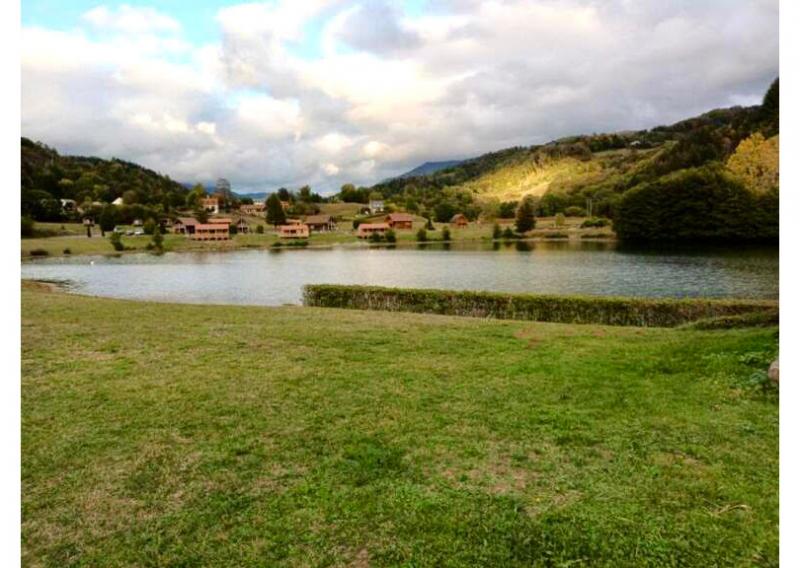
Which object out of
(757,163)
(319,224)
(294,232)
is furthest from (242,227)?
(757,163)

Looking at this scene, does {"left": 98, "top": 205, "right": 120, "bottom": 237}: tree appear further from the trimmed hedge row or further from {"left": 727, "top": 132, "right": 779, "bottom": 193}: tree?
{"left": 727, "top": 132, "right": 779, "bottom": 193}: tree

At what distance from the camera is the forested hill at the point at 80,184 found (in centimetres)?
10585

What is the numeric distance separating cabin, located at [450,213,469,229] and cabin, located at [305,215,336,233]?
105 ft

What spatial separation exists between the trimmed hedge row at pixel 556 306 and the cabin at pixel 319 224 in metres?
101

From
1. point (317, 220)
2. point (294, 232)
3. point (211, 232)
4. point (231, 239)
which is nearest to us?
point (231, 239)

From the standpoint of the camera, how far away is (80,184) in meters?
140

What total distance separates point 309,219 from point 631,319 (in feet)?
367

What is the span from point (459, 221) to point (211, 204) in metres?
72.7

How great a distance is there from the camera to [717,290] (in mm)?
28000

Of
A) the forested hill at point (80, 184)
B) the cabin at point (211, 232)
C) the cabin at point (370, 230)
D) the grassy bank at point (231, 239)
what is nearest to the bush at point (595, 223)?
the grassy bank at point (231, 239)

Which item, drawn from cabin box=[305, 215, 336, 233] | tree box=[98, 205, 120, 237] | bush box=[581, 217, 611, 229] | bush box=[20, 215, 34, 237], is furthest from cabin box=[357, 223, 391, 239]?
bush box=[20, 215, 34, 237]

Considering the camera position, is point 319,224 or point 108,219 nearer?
point 108,219

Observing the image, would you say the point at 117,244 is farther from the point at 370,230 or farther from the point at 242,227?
the point at 370,230

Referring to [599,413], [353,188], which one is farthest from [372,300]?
[353,188]
